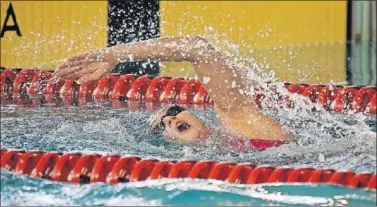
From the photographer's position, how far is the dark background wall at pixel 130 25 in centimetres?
687

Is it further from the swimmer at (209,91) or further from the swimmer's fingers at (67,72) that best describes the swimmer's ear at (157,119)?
the swimmer's fingers at (67,72)

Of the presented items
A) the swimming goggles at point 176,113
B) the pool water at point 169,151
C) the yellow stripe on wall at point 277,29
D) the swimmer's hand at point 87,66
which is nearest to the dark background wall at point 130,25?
the yellow stripe on wall at point 277,29

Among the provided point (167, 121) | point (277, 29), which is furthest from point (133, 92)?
point (277, 29)

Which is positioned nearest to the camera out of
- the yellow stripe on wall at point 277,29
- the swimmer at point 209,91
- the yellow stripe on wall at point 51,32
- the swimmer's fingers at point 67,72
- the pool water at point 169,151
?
the pool water at point 169,151

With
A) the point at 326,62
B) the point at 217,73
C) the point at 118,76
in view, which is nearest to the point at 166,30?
the point at 326,62

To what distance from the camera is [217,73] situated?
3.61 meters

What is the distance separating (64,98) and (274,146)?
2080 mm

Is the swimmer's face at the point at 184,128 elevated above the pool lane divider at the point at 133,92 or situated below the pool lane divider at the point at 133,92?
above

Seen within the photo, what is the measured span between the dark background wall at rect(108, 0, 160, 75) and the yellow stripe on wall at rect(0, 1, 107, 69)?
7 centimetres

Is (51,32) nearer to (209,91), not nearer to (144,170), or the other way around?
(209,91)

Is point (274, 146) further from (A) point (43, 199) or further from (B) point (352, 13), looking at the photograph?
(B) point (352, 13)

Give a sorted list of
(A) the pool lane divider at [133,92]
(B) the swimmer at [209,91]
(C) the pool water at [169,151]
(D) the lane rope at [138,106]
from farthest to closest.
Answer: (A) the pool lane divider at [133,92]
(B) the swimmer at [209,91]
(D) the lane rope at [138,106]
(C) the pool water at [169,151]

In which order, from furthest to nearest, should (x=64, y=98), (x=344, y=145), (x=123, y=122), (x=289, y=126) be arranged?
(x=64, y=98) → (x=123, y=122) → (x=289, y=126) → (x=344, y=145)

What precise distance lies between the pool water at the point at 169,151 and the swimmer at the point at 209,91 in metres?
0.07
